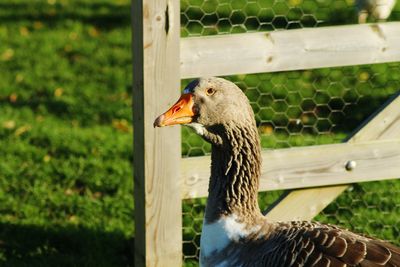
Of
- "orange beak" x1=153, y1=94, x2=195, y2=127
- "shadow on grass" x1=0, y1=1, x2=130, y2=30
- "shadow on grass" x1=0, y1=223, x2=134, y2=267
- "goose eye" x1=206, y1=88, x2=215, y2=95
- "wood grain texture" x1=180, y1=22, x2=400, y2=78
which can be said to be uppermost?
"shadow on grass" x1=0, y1=1, x2=130, y2=30

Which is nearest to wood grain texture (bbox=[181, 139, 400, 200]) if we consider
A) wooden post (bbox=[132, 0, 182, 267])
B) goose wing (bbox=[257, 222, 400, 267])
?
wooden post (bbox=[132, 0, 182, 267])

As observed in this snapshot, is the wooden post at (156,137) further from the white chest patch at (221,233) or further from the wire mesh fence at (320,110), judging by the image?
the white chest patch at (221,233)

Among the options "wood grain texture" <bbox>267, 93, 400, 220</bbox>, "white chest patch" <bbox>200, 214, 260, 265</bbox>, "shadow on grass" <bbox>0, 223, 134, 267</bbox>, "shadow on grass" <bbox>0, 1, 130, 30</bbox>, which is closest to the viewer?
"white chest patch" <bbox>200, 214, 260, 265</bbox>

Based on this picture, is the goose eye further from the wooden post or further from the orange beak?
the wooden post

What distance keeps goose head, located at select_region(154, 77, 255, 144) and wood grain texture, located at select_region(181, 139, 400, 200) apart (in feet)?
3.35

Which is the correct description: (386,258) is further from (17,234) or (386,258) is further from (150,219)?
(17,234)

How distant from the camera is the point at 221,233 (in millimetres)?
4133

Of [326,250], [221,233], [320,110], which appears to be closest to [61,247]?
[221,233]

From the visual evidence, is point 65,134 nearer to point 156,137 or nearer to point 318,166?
point 156,137

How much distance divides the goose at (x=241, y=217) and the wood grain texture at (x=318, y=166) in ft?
2.60

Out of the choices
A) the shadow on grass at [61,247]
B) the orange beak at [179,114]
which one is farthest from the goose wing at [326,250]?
the shadow on grass at [61,247]

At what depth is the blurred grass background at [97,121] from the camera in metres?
6.10

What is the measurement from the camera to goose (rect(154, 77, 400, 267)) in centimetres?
375

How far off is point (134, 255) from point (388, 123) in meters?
1.82
